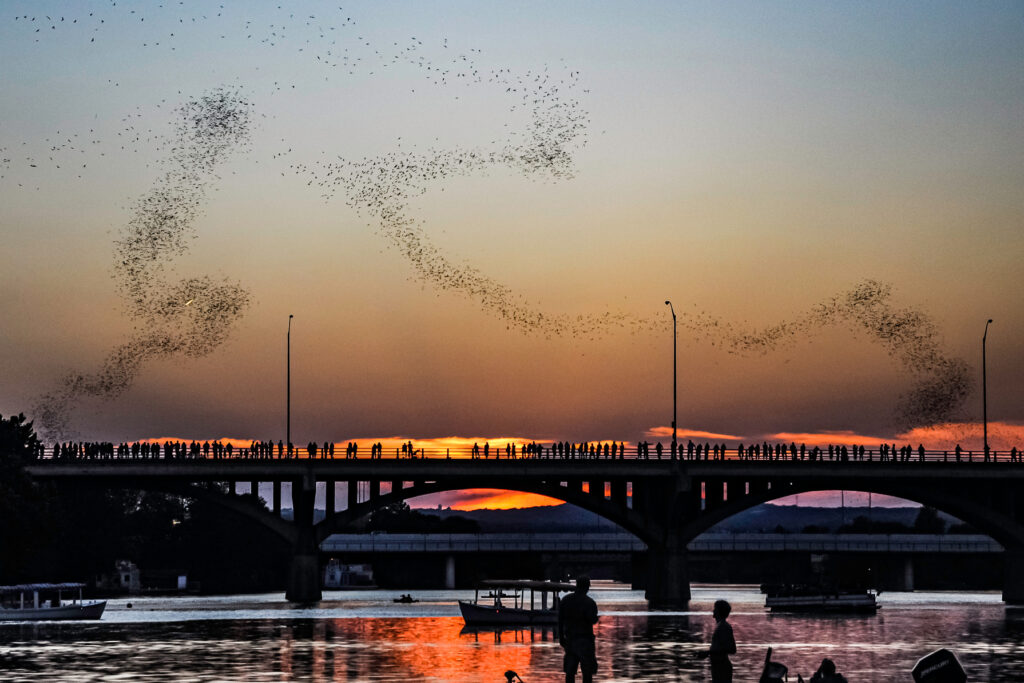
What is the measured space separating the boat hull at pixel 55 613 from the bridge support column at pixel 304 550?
26.1m

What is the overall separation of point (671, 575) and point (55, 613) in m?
53.0

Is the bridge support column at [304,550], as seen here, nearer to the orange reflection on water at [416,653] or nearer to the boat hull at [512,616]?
the orange reflection on water at [416,653]

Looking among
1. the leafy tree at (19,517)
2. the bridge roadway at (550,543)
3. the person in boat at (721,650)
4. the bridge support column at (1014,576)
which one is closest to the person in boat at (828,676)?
the person in boat at (721,650)

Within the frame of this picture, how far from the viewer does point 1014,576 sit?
145250 millimetres

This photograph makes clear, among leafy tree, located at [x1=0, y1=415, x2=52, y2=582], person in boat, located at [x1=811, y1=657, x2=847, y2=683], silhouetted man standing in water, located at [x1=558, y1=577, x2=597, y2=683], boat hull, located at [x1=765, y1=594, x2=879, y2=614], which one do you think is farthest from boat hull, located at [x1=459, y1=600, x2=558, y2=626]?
person in boat, located at [x1=811, y1=657, x2=847, y2=683]

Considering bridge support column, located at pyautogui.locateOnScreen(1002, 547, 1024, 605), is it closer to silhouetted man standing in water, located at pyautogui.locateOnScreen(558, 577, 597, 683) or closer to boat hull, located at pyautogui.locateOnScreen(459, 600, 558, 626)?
boat hull, located at pyautogui.locateOnScreen(459, 600, 558, 626)

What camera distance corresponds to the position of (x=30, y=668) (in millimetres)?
59719

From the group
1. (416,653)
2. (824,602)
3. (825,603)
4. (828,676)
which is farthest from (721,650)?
(824,602)

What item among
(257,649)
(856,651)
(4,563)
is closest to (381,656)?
(257,649)

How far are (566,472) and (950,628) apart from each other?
145 feet

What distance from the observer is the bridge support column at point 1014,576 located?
14388 cm

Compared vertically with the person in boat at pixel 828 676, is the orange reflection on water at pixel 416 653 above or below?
below

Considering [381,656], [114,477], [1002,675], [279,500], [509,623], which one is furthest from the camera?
[279,500]

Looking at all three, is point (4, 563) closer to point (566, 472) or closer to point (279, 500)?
point (279, 500)
